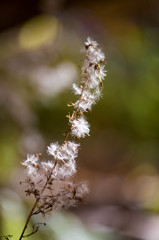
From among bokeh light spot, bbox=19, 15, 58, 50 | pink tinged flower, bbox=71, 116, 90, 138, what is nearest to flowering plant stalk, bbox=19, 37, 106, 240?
pink tinged flower, bbox=71, 116, 90, 138

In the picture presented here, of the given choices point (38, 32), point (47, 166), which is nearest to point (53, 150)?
point (47, 166)

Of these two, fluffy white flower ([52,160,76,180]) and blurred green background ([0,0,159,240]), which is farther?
blurred green background ([0,0,159,240])

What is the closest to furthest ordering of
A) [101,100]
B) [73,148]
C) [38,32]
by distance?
[73,148] < [38,32] < [101,100]

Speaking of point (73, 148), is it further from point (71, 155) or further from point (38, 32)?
point (38, 32)

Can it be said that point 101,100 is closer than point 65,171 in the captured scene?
No

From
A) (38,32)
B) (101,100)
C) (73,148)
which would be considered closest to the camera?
(73,148)

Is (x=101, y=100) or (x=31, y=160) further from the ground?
(x=101, y=100)

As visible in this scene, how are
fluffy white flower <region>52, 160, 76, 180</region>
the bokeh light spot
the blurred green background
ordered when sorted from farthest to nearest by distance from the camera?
the bokeh light spot, the blurred green background, fluffy white flower <region>52, 160, 76, 180</region>

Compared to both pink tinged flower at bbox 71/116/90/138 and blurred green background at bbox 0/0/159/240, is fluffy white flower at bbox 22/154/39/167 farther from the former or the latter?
blurred green background at bbox 0/0/159/240
